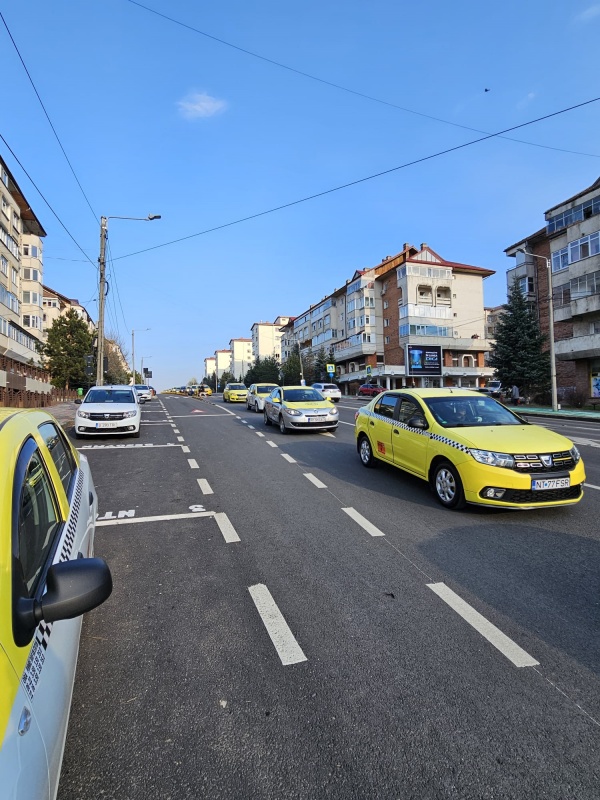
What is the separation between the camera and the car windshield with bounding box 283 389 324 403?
15.1m

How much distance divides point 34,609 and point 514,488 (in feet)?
16.6

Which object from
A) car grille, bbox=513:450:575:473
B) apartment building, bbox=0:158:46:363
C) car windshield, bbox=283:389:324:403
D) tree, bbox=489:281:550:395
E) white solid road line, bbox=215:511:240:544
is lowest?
white solid road line, bbox=215:511:240:544

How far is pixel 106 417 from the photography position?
13.0 metres

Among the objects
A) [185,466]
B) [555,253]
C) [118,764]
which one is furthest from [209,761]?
[555,253]

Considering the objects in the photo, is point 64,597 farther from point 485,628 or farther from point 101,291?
point 101,291

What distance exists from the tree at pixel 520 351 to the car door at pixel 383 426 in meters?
28.4

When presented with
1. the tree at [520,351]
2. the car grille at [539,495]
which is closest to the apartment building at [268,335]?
the tree at [520,351]

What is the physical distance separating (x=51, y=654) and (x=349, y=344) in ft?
222

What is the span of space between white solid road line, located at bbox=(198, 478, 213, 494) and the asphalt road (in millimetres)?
1370

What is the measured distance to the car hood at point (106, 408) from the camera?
12.9 meters

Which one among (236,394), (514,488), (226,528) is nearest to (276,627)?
(226,528)

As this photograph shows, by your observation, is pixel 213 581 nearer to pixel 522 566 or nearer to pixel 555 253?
pixel 522 566

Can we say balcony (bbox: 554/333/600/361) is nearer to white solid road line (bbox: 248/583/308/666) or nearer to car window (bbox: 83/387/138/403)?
car window (bbox: 83/387/138/403)

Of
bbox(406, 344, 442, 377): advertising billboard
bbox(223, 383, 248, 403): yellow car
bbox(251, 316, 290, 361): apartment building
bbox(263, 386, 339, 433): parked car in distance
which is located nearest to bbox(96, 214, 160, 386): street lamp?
bbox(263, 386, 339, 433): parked car in distance
